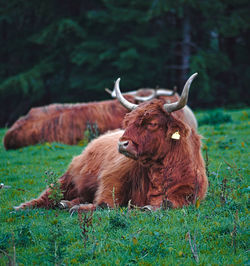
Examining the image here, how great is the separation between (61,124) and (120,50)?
34.4 ft

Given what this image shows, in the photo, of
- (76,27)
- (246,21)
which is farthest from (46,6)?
(246,21)

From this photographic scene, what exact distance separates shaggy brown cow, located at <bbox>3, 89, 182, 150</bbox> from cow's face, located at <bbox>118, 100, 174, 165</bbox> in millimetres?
6045

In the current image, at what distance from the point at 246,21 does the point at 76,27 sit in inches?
314

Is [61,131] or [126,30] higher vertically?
[126,30]

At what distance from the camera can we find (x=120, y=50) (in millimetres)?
20266

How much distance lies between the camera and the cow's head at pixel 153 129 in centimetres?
430

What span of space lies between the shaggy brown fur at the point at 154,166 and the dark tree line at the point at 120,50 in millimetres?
14449

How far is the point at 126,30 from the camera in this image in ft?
69.2

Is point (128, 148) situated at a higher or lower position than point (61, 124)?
higher

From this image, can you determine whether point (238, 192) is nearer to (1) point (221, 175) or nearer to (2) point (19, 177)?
(1) point (221, 175)

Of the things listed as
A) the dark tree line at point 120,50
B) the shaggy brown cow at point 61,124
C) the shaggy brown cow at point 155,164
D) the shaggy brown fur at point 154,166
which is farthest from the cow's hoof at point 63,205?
the dark tree line at point 120,50

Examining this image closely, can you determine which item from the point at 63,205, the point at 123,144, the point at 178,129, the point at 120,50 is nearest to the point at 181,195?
the point at 178,129

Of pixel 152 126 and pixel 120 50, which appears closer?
pixel 152 126

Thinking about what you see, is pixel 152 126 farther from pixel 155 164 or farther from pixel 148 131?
pixel 155 164
